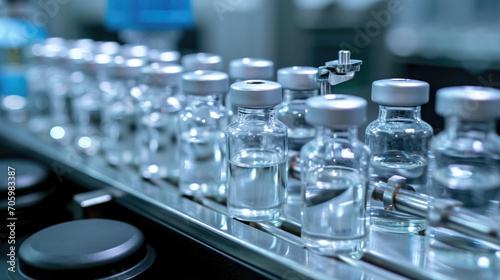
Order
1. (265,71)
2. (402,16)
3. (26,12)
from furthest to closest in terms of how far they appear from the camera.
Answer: (402,16) < (26,12) < (265,71)

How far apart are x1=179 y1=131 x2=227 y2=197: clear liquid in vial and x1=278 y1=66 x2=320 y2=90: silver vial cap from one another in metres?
0.14

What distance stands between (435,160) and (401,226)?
121 millimetres

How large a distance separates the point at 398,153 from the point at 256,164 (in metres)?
0.18

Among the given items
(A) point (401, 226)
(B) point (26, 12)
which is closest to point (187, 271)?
(A) point (401, 226)

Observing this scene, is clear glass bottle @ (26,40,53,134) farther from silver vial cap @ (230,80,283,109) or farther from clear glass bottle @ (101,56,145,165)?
silver vial cap @ (230,80,283,109)

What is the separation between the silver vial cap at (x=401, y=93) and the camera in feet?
2.00

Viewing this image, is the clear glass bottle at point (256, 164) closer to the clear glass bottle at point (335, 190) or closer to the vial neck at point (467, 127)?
the clear glass bottle at point (335, 190)

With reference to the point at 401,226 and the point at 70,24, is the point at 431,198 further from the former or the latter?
the point at 70,24

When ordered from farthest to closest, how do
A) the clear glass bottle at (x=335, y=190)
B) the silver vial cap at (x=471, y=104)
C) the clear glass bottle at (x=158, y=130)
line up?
the clear glass bottle at (x=158, y=130)
the clear glass bottle at (x=335, y=190)
the silver vial cap at (x=471, y=104)

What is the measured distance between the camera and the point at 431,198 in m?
0.59

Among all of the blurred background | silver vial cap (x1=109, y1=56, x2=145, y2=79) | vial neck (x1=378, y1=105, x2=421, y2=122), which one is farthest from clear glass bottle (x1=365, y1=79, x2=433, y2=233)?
the blurred background

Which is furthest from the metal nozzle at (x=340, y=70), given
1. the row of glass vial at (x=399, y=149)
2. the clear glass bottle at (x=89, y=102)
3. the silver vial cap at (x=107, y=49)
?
the silver vial cap at (x=107, y=49)

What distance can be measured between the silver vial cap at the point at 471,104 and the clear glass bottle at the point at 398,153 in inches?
5.4

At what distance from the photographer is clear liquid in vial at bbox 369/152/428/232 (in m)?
0.66
